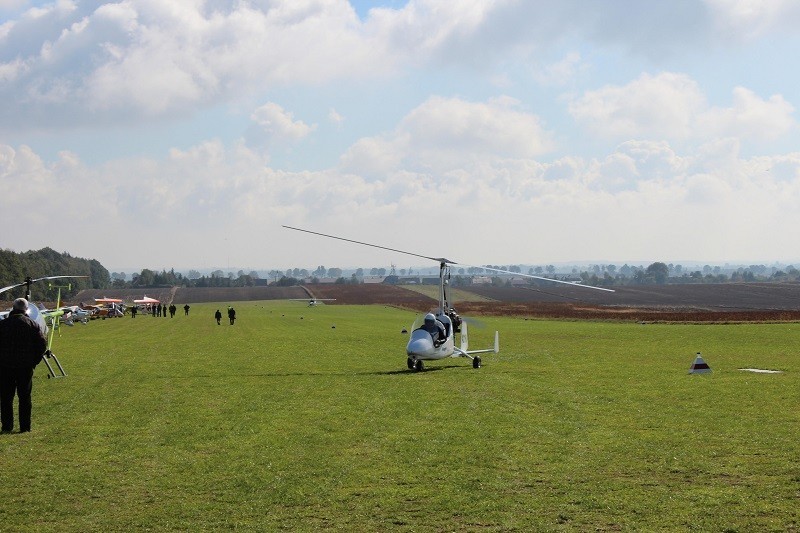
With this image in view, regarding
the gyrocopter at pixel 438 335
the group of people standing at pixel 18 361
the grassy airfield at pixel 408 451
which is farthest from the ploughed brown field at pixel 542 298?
the group of people standing at pixel 18 361

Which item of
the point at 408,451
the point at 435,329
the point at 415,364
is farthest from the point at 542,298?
the point at 408,451

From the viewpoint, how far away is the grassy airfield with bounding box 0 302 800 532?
8.89m

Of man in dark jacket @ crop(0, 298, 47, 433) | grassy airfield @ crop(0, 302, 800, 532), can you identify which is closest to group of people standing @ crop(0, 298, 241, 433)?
man in dark jacket @ crop(0, 298, 47, 433)

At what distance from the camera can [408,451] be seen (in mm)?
12312

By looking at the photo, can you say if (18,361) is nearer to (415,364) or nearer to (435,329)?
(415,364)

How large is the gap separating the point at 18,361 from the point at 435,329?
45.4 feet

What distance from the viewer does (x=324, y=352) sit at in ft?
108

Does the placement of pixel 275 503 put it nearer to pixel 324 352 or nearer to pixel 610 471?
pixel 610 471

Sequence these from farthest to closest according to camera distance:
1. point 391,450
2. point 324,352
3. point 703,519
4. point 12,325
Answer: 1. point 324,352
2. point 12,325
3. point 391,450
4. point 703,519

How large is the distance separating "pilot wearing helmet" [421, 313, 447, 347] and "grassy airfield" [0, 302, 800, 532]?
3.28 feet

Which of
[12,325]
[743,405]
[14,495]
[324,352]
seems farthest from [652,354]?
[14,495]

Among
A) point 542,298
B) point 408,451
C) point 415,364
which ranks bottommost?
point 408,451

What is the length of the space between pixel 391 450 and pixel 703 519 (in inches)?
199

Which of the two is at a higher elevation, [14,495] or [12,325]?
[12,325]
